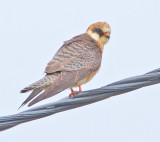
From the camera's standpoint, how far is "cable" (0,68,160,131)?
3693mm

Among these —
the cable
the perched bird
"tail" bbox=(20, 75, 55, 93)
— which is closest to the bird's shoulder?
the perched bird

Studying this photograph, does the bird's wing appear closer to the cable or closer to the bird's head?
the bird's head

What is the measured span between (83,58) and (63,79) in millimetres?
985

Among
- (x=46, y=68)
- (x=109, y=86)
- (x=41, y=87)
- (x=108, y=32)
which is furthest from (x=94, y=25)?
(x=109, y=86)

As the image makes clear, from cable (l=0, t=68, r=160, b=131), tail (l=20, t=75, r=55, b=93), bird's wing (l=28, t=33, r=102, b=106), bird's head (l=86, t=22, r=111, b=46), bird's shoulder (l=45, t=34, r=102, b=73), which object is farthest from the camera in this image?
bird's head (l=86, t=22, r=111, b=46)

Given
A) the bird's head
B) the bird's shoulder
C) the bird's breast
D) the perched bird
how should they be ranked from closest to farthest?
1. the perched bird
2. the bird's shoulder
3. the bird's breast
4. the bird's head

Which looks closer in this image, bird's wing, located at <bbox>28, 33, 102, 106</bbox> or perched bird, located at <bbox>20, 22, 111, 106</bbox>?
perched bird, located at <bbox>20, 22, 111, 106</bbox>

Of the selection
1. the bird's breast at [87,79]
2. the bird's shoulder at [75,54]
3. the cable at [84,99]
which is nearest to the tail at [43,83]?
the bird's shoulder at [75,54]

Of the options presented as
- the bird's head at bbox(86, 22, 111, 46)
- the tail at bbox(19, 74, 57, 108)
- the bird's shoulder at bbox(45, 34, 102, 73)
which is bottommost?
the tail at bbox(19, 74, 57, 108)

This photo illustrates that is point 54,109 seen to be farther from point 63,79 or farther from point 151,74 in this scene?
point 63,79

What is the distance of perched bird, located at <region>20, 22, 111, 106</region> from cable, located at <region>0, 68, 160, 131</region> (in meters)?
0.86

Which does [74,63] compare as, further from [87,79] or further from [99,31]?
[99,31]

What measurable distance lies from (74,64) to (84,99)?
227 centimetres

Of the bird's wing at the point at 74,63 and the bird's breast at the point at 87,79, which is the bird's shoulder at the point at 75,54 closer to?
the bird's wing at the point at 74,63
